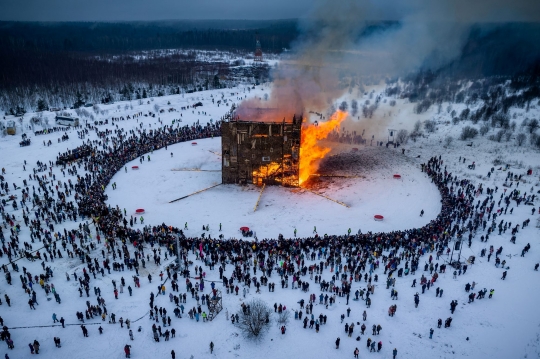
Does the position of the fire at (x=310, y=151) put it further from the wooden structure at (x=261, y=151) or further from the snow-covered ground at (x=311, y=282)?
the snow-covered ground at (x=311, y=282)

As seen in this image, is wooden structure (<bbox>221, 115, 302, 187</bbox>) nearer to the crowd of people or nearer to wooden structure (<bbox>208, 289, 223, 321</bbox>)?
the crowd of people

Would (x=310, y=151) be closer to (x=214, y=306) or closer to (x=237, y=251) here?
(x=237, y=251)

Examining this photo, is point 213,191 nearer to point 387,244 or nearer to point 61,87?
point 387,244

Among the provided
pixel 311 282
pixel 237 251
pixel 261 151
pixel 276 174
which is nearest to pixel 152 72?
pixel 261 151

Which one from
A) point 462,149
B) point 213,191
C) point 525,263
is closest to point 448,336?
point 525,263

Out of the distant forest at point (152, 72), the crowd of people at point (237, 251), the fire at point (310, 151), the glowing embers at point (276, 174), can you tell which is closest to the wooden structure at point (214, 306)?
the crowd of people at point (237, 251)

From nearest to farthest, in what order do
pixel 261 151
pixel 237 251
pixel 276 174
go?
1. pixel 237 251
2. pixel 261 151
3. pixel 276 174
